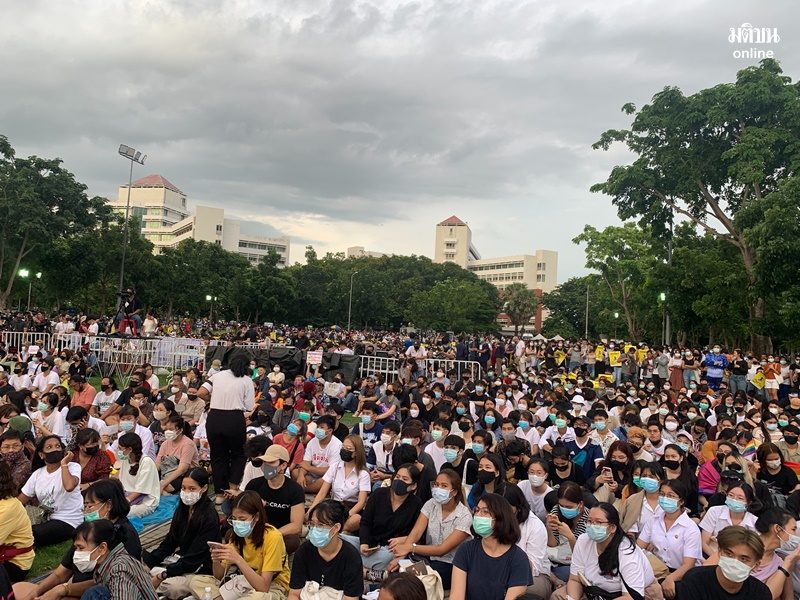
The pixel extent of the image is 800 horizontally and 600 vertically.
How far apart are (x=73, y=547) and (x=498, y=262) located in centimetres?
12300

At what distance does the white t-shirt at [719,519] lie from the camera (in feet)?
19.7

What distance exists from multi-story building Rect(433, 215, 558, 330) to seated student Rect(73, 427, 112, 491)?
104m

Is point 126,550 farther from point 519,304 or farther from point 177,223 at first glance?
point 177,223

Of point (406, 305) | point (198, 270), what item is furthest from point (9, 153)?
point (406, 305)

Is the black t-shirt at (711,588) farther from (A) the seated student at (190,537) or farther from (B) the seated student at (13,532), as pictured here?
(B) the seated student at (13,532)

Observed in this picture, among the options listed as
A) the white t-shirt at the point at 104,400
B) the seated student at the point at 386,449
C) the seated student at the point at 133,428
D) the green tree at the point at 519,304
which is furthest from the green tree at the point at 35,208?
the green tree at the point at 519,304

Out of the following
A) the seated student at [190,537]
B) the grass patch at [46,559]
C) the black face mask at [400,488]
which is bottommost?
the grass patch at [46,559]

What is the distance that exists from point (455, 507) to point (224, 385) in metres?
3.22

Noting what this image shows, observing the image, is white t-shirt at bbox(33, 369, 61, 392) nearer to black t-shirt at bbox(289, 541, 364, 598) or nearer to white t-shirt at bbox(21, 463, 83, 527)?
white t-shirt at bbox(21, 463, 83, 527)

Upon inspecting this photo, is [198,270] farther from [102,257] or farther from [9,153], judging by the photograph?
[9,153]

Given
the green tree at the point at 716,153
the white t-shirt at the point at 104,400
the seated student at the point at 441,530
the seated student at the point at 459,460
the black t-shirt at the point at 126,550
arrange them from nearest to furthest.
→ the black t-shirt at the point at 126,550, the seated student at the point at 441,530, the seated student at the point at 459,460, the white t-shirt at the point at 104,400, the green tree at the point at 716,153

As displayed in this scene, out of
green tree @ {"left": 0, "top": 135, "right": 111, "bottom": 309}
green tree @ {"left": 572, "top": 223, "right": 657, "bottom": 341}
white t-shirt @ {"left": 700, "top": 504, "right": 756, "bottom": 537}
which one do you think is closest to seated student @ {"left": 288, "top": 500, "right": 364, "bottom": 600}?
white t-shirt @ {"left": 700, "top": 504, "right": 756, "bottom": 537}

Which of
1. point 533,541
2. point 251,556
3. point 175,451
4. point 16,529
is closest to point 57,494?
point 16,529

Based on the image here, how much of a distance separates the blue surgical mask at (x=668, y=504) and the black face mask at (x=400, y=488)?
232 cm
